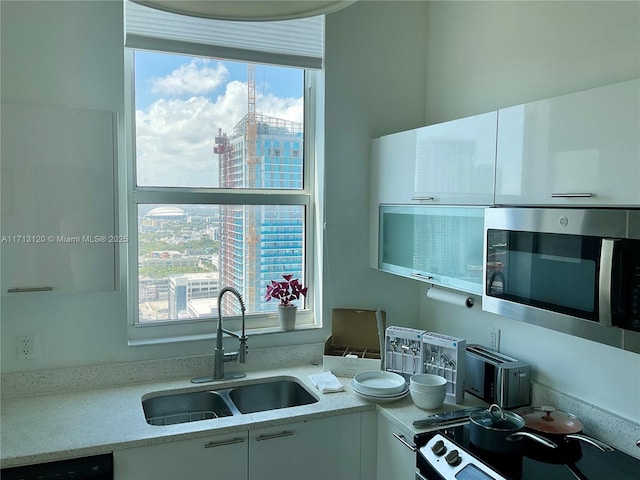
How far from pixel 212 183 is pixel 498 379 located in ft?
5.45

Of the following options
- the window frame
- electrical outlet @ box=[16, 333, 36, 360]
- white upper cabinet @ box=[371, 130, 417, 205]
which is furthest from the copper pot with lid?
electrical outlet @ box=[16, 333, 36, 360]

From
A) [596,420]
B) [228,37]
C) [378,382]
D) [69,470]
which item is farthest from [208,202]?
[596,420]

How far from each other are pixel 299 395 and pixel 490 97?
170 cm

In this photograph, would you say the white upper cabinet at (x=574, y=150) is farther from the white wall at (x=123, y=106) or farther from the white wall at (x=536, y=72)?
the white wall at (x=123, y=106)

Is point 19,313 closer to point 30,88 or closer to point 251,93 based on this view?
point 30,88

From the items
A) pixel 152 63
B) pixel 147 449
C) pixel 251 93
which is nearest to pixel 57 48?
pixel 152 63

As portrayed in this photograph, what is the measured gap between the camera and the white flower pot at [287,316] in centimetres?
270

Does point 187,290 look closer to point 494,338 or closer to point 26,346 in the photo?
point 26,346

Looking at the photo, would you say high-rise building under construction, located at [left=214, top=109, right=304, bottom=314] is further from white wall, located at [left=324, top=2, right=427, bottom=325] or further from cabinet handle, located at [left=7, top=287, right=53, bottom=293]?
cabinet handle, located at [left=7, top=287, right=53, bottom=293]

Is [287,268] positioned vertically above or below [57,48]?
below

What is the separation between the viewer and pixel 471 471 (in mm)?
1669

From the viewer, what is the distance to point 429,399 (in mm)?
2121

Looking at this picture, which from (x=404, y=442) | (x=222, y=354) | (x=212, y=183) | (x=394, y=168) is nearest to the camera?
(x=404, y=442)

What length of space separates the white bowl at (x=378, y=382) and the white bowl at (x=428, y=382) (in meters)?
0.08
